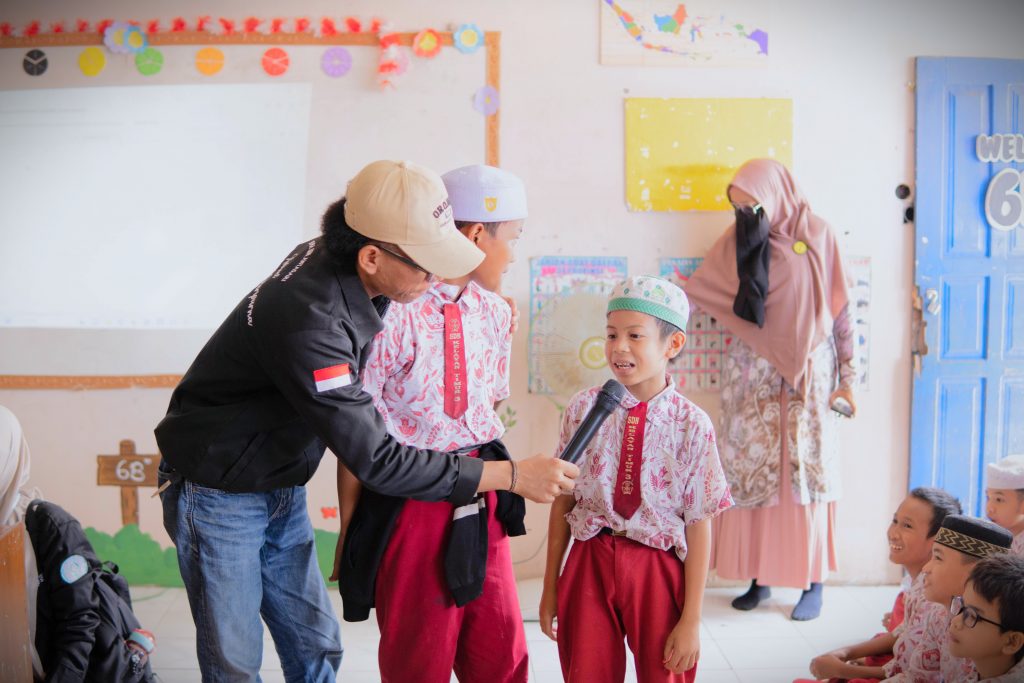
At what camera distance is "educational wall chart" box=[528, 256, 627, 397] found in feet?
11.5

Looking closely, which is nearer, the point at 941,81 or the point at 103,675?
the point at 103,675

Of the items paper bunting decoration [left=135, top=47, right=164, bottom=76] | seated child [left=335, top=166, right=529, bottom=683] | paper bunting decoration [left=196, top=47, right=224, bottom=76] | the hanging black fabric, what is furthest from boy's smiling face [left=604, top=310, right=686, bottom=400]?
paper bunting decoration [left=135, top=47, right=164, bottom=76]

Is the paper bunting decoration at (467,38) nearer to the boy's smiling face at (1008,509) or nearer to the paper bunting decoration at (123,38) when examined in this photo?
the paper bunting decoration at (123,38)

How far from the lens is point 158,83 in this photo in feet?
11.4

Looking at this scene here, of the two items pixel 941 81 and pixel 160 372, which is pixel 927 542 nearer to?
pixel 941 81

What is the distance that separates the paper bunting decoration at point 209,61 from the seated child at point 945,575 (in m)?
3.02

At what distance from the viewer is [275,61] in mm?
3445

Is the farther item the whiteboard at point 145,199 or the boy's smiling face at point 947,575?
the whiteboard at point 145,199

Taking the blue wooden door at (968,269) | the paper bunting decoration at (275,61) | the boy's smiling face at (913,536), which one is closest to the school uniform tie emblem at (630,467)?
the boy's smiling face at (913,536)

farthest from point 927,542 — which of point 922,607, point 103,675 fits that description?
point 103,675

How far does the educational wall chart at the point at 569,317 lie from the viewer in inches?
138

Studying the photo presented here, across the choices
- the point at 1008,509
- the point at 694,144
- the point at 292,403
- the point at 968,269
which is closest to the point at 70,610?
the point at 292,403

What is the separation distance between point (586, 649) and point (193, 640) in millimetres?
1796

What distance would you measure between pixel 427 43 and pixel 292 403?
2207 millimetres
